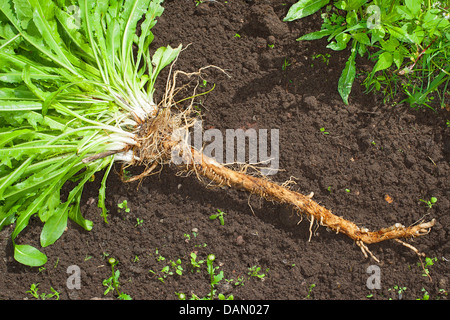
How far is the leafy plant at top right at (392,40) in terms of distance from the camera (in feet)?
6.95

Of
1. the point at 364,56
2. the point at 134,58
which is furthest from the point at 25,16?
the point at 364,56

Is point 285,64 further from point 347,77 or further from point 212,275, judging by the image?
point 212,275

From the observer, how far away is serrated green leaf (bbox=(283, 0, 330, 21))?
227 centimetres

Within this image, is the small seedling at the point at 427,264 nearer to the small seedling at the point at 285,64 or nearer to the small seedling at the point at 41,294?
the small seedling at the point at 285,64

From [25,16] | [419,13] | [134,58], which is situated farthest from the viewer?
[134,58]

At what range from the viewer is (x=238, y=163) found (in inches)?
91.4

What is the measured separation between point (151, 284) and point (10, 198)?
932mm

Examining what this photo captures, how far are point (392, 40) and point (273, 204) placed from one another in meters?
1.20

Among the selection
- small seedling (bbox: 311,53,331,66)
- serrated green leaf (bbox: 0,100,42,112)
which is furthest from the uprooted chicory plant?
small seedling (bbox: 311,53,331,66)

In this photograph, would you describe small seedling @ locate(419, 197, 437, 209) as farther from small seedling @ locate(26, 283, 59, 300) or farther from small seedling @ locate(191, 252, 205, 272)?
small seedling @ locate(26, 283, 59, 300)

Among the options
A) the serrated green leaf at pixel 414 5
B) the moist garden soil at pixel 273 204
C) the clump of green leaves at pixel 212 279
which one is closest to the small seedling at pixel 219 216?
the moist garden soil at pixel 273 204

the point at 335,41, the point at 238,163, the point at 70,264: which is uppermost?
the point at 335,41

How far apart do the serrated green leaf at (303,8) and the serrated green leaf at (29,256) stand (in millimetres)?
2019

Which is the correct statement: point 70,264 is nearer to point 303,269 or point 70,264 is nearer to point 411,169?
point 303,269
